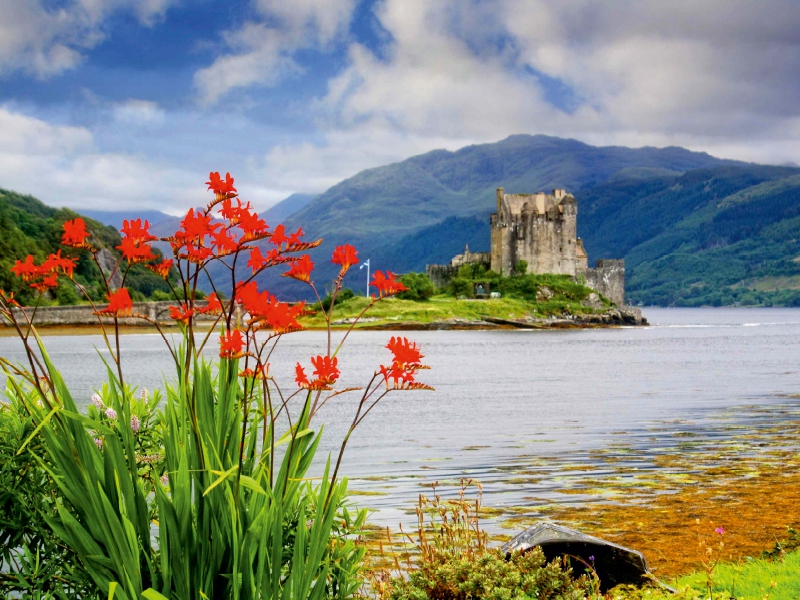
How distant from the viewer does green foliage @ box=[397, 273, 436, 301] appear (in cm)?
10612

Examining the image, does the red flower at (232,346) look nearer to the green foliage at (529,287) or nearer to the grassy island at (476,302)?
the grassy island at (476,302)

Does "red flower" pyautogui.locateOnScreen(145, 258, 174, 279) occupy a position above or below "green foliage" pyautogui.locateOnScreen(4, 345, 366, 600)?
above

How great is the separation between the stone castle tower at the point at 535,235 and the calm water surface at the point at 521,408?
5066 cm

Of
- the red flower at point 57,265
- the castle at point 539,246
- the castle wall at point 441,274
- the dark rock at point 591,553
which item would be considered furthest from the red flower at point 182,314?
the castle wall at point 441,274

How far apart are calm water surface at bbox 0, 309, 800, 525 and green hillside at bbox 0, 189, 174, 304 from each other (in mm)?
37146

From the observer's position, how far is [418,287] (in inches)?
4210

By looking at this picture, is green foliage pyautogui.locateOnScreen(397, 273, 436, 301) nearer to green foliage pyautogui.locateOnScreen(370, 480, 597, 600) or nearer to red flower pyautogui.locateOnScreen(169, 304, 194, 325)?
green foliage pyautogui.locateOnScreen(370, 480, 597, 600)

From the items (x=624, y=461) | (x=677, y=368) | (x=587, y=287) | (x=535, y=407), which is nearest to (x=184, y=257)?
(x=624, y=461)

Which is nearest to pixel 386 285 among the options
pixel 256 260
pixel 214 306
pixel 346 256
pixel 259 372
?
pixel 346 256

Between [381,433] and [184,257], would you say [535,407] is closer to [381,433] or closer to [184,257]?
[381,433]

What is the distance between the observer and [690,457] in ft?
49.9

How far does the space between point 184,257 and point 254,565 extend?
65.2 inches

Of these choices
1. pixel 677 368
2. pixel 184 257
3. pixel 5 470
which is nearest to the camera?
pixel 184 257

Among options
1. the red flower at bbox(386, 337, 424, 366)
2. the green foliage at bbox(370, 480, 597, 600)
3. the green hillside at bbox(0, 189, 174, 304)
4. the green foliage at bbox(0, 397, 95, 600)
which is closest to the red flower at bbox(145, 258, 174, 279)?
the red flower at bbox(386, 337, 424, 366)
